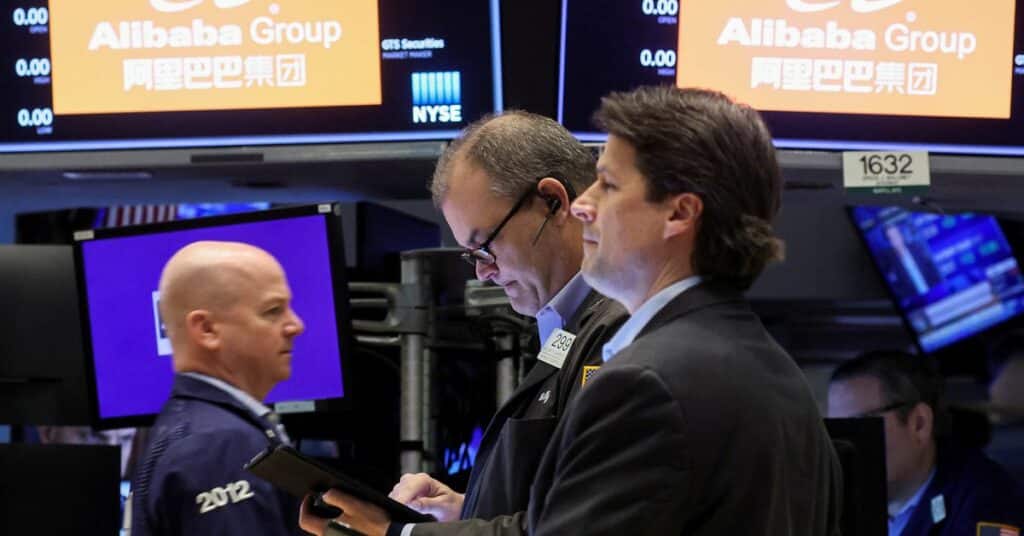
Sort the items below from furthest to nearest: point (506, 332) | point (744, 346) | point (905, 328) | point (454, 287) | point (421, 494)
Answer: point (905, 328) → point (454, 287) → point (506, 332) → point (421, 494) → point (744, 346)

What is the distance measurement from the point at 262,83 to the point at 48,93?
59cm

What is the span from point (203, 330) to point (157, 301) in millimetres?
1101

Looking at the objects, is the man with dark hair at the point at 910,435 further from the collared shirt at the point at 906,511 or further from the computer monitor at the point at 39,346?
the computer monitor at the point at 39,346

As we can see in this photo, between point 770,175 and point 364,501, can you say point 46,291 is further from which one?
point 770,175

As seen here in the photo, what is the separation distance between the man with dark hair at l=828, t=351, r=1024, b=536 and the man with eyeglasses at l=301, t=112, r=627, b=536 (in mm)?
1950

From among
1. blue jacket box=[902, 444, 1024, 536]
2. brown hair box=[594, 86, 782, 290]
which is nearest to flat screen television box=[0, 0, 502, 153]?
blue jacket box=[902, 444, 1024, 536]

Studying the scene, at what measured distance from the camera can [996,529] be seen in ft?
13.3

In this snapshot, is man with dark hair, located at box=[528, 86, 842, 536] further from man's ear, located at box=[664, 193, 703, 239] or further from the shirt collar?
the shirt collar

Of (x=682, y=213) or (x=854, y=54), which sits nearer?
(x=682, y=213)

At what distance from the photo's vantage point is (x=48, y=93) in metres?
3.90

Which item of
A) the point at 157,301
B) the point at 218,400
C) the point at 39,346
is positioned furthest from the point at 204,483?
the point at 39,346

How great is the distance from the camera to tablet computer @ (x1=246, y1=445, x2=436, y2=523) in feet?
7.28

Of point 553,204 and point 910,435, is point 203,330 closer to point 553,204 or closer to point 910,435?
point 553,204

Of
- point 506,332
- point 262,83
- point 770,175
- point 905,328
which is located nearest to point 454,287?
point 506,332
